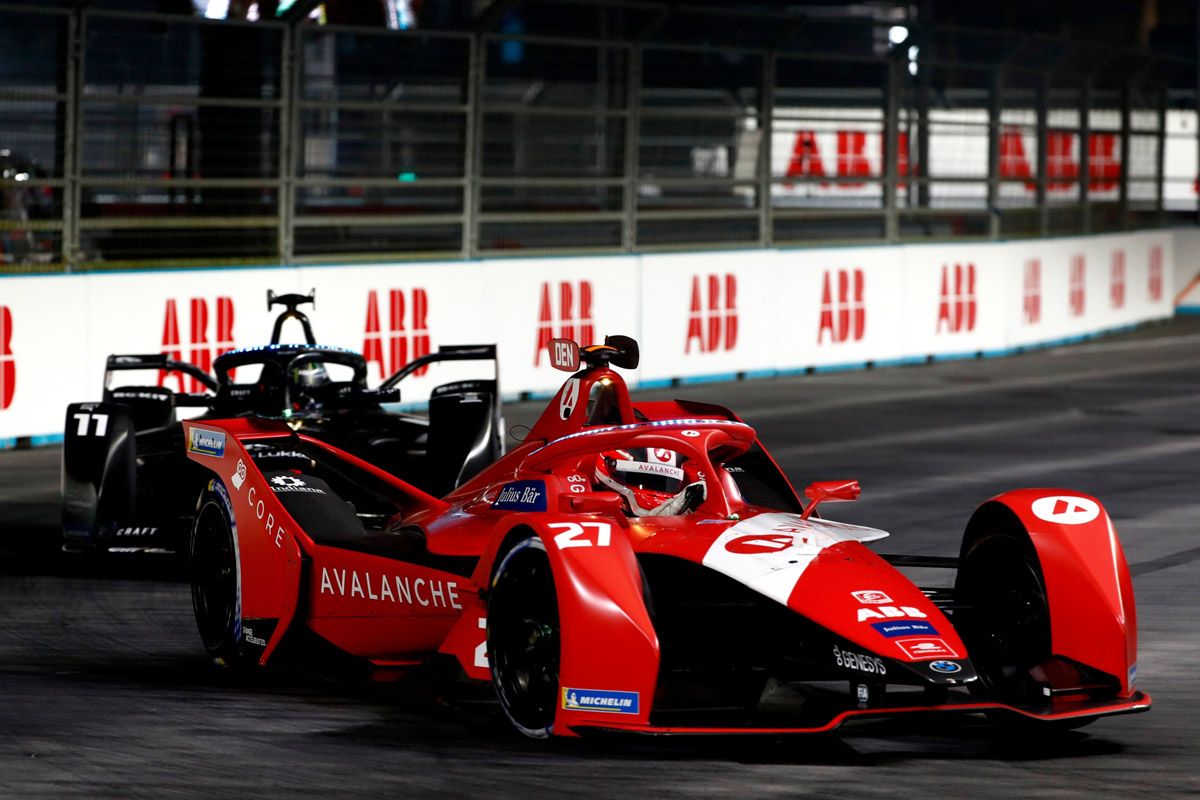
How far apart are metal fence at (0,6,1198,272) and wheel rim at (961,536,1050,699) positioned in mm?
9551

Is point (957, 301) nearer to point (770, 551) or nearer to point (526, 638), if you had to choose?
point (770, 551)

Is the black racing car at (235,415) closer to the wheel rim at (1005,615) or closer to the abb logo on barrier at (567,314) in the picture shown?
the wheel rim at (1005,615)

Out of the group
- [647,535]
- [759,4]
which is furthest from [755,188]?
[759,4]

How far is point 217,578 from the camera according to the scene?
7.89 metres

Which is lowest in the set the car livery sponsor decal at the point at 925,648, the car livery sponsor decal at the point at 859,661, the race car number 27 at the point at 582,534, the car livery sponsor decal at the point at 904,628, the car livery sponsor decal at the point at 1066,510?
the car livery sponsor decal at the point at 859,661

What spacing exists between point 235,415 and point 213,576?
3192 mm

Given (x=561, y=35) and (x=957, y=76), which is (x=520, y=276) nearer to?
(x=561, y=35)

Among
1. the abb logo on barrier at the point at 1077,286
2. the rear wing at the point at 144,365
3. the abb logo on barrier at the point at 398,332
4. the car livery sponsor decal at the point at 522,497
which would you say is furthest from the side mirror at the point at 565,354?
the abb logo on barrier at the point at 1077,286

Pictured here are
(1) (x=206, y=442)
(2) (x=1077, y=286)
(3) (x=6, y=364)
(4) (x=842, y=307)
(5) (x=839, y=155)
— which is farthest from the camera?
(2) (x=1077, y=286)

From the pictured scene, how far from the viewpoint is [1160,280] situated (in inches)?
1151

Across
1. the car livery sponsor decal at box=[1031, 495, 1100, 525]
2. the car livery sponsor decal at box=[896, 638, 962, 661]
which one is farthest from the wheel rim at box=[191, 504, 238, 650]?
the car livery sponsor decal at box=[1031, 495, 1100, 525]

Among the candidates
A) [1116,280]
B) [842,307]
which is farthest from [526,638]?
[1116,280]

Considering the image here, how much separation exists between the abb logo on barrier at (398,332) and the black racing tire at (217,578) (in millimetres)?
8710

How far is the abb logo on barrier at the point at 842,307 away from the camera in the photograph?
21141 mm
